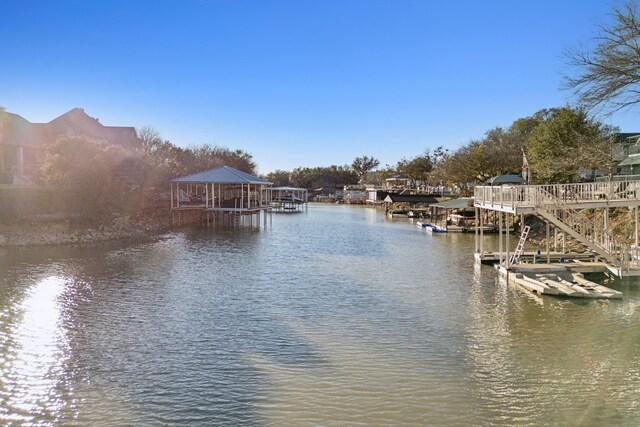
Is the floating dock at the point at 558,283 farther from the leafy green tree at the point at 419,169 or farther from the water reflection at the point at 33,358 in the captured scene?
the leafy green tree at the point at 419,169

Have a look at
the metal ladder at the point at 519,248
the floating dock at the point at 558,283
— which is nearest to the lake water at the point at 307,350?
the floating dock at the point at 558,283

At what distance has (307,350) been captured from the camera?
1051 centimetres

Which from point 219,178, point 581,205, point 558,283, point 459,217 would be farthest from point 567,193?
point 219,178

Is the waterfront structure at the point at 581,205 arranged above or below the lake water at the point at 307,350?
above

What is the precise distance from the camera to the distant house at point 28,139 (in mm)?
35031

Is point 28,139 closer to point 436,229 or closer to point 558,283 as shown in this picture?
point 436,229

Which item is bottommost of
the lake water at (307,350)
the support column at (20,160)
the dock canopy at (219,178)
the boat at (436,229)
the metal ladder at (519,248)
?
the lake water at (307,350)

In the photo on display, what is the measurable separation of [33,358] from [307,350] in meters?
5.72

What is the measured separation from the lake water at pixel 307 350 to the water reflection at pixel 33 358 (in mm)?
42

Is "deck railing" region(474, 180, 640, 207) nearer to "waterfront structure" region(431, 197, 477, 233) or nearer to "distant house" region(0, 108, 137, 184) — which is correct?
"waterfront structure" region(431, 197, 477, 233)

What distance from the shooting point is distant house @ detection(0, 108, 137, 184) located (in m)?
35.0

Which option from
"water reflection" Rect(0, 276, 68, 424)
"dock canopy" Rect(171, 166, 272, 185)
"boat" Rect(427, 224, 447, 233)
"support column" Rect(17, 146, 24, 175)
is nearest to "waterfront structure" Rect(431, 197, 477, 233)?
"boat" Rect(427, 224, 447, 233)

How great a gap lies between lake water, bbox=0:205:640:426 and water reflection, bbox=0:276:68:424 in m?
0.04

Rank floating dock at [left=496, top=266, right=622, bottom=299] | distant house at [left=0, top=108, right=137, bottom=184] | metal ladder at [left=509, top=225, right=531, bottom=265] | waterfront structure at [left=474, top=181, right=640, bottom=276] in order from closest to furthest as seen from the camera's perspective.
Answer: floating dock at [left=496, top=266, right=622, bottom=299] → waterfront structure at [left=474, top=181, right=640, bottom=276] → metal ladder at [left=509, top=225, right=531, bottom=265] → distant house at [left=0, top=108, right=137, bottom=184]
